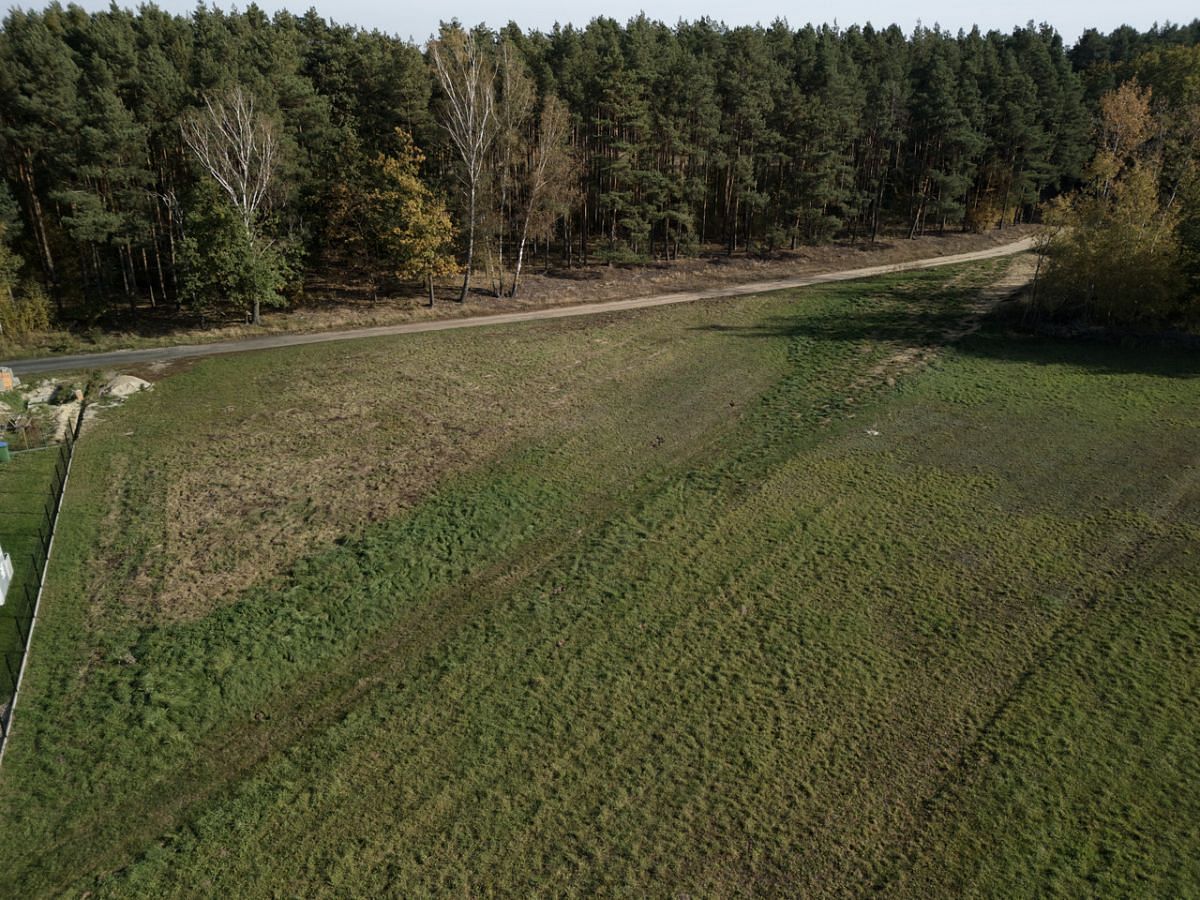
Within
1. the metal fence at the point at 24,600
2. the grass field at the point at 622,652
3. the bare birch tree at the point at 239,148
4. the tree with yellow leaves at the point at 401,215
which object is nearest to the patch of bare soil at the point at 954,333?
the grass field at the point at 622,652

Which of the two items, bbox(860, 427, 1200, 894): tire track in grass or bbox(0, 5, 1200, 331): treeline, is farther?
bbox(0, 5, 1200, 331): treeline

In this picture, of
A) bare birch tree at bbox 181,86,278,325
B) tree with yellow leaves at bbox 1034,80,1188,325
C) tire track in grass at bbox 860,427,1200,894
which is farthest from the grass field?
bare birch tree at bbox 181,86,278,325

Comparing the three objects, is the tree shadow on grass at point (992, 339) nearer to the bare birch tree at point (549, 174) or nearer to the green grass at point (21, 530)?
the bare birch tree at point (549, 174)

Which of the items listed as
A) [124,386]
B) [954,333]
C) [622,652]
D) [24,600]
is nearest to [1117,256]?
[954,333]

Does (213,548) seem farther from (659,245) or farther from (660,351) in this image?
(659,245)

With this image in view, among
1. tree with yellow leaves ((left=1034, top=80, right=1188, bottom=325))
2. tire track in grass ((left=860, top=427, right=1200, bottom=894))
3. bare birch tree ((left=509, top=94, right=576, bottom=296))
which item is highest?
bare birch tree ((left=509, top=94, right=576, bottom=296))

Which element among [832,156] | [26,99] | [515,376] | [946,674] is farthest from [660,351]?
[26,99]

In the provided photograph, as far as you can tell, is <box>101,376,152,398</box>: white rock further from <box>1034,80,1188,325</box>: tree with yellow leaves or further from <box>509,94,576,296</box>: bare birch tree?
<box>1034,80,1188,325</box>: tree with yellow leaves

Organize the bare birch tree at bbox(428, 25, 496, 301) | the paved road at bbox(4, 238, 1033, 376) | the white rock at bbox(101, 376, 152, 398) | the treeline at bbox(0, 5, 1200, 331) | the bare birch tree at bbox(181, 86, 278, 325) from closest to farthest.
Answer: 1. the white rock at bbox(101, 376, 152, 398)
2. the paved road at bbox(4, 238, 1033, 376)
3. the bare birch tree at bbox(181, 86, 278, 325)
4. the treeline at bbox(0, 5, 1200, 331)
5. the bare birch tree at bbox(428, 25, 496, 301)
